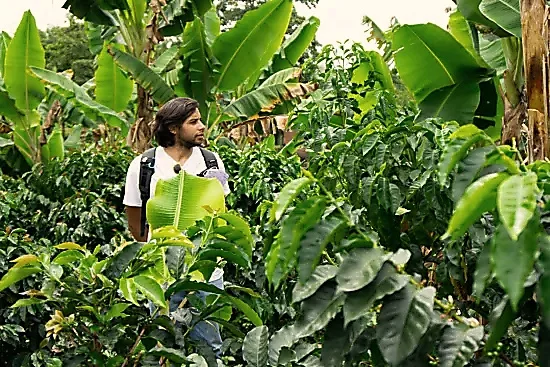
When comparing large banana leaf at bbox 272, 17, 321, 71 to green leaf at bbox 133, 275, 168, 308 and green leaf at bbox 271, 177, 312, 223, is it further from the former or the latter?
green leaf at bbox 271, 177, 312, 223

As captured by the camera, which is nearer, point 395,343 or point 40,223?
point 395,343

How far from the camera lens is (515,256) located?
3.41ft

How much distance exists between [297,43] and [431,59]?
10.5ft

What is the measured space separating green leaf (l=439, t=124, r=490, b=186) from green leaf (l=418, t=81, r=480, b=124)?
3926mm

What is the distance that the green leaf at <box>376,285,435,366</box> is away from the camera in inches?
47.3

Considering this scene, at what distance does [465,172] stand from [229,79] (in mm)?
5898

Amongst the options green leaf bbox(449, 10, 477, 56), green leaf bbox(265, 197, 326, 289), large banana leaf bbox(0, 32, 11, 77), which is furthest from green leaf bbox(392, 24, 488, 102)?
large banana leaf bbox(0, 32, 11, 77)

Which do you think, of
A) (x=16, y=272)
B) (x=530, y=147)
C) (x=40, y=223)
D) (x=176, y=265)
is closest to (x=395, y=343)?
(x=176, y=265)

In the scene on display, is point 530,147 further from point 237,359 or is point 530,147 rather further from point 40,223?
point 40,223

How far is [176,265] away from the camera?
6.69 ft

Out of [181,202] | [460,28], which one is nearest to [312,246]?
[181,202]

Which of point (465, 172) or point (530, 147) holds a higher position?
point (465, 172)

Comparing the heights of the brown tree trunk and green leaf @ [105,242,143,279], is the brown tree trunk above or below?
above

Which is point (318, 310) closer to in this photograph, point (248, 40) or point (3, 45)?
point (248, 40)
